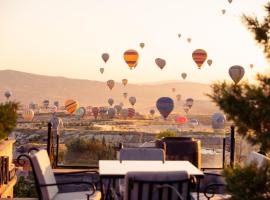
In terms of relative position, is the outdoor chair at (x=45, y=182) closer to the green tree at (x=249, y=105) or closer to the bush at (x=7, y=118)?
the bush at (x=7, y=118)

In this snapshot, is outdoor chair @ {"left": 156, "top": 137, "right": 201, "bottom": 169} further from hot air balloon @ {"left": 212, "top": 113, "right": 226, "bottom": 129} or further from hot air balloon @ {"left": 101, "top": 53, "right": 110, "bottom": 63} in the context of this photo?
hot air balloon @ {"left": 212, "top": 113, "right": 226, "bottom": 129}

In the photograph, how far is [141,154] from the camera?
8.47 metres

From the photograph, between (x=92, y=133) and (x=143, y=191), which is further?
(x=92, y=133)

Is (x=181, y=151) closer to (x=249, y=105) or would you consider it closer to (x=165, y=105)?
(x=249, y=105)

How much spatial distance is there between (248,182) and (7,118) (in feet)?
14.3

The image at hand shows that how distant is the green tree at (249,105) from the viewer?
4.37m

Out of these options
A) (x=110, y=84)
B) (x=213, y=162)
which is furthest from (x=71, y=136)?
(x=213, y=162)

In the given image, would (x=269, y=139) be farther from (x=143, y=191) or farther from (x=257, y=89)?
(x=143, y=191)

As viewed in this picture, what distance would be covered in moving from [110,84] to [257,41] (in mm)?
86443

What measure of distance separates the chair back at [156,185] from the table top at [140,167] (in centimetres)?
105

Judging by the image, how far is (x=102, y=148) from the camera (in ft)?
167

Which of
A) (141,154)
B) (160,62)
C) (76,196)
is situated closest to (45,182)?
(76,196)

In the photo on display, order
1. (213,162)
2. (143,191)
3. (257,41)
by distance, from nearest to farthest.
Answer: (257,41), (143,191), (213,162)

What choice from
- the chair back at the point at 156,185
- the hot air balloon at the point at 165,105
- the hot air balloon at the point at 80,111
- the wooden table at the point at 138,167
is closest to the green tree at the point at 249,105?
the chair back at the point at 156,185
